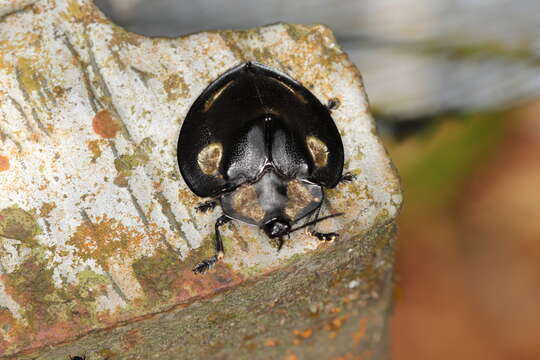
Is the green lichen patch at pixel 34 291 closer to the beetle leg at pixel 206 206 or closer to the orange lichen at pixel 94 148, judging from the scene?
the orange lichen at pixel 94 148

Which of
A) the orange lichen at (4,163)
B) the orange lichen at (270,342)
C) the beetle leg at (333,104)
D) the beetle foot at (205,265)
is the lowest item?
the orange lichen at (270,342)

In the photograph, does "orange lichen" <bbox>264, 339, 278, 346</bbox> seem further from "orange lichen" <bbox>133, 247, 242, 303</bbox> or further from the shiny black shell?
the shiny black shell

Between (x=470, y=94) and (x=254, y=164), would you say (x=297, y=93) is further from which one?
(x=470, y=94)

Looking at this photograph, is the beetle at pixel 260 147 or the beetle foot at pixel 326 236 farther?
the beetle at pixel 260 147

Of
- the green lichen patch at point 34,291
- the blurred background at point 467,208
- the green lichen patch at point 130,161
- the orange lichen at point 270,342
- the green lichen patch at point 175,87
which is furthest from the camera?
the blurred background at point 467,208

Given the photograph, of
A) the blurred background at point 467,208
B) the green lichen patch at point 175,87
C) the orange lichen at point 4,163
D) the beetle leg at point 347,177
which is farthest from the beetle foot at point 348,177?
the blurred background at point 467,208

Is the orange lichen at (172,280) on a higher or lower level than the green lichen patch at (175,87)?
lower
